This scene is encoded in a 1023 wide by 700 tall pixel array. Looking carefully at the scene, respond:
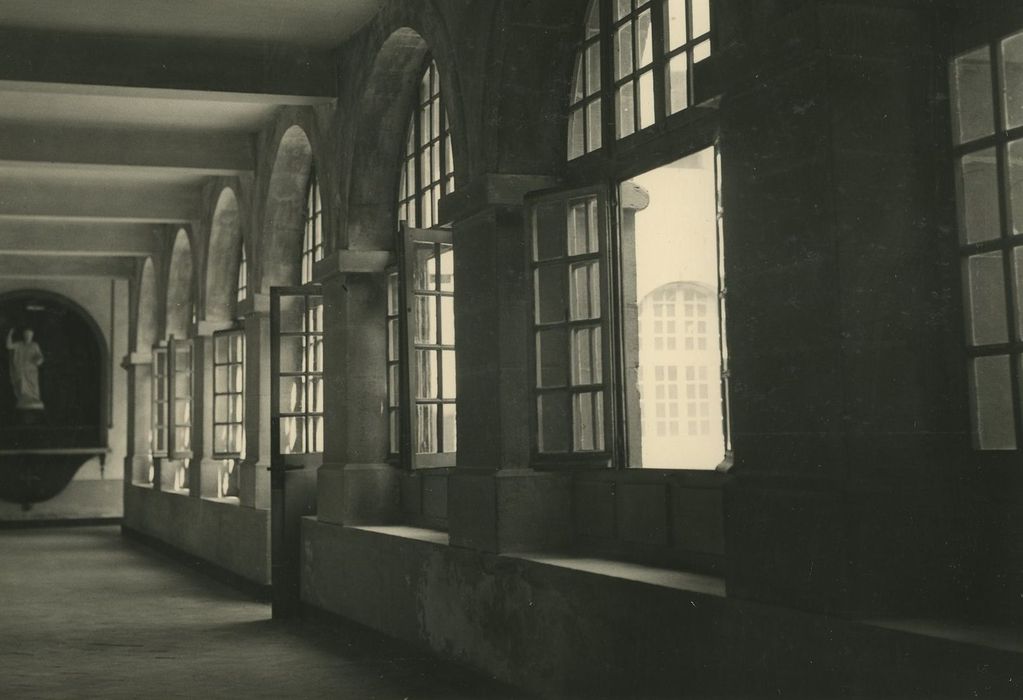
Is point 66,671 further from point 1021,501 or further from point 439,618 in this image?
point 1021,501

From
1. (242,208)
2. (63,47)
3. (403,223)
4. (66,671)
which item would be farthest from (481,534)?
(242,208)

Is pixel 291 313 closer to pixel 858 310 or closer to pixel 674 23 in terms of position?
pixel 674 23

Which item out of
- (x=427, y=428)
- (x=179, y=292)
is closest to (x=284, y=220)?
(x=427, y=428)

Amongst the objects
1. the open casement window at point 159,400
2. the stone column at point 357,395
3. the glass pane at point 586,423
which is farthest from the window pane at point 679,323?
the open casement window at point 159,400

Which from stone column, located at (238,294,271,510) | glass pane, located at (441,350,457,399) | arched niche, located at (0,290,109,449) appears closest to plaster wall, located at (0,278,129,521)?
arched niche, located at (0,290,109,449)

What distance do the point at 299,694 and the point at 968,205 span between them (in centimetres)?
489

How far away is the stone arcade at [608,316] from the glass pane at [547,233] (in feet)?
0.05

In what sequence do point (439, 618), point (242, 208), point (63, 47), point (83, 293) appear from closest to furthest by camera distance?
point (439, 618)
point (63, 47)
point (242, 208)
point (83, 293)

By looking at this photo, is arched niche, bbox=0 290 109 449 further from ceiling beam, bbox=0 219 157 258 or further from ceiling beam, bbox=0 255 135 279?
ceiling beam, bbox=0 219 157 258

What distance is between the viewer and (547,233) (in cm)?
698

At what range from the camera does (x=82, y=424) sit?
24.6 m

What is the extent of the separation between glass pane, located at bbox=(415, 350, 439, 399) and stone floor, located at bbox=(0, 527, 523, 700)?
1.72m

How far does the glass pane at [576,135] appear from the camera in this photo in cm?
728

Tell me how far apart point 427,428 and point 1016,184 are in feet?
16.8
